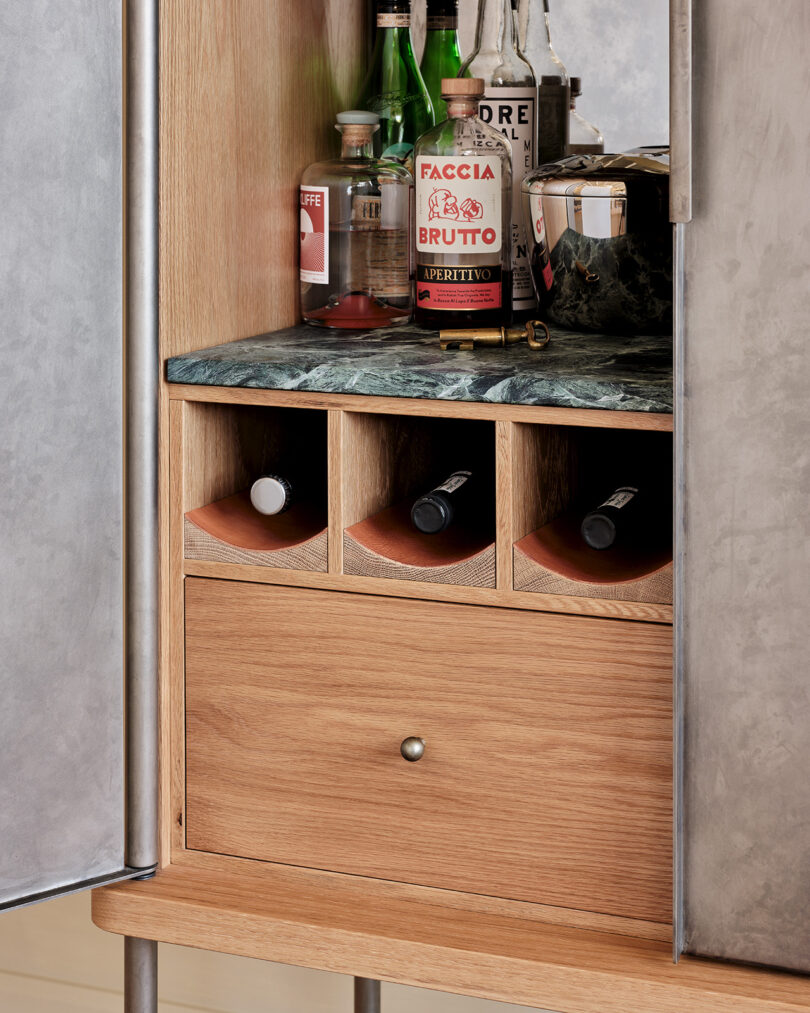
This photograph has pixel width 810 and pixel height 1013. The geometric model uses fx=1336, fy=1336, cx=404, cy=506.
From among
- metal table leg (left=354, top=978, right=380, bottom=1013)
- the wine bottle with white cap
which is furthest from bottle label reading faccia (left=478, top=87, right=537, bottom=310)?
metal table leg (left=354, top=978, right=380, bottom=1013)

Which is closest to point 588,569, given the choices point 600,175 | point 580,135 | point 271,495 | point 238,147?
point 271,495

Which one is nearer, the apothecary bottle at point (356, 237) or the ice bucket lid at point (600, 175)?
the ice bucket lid at point (600, 175)

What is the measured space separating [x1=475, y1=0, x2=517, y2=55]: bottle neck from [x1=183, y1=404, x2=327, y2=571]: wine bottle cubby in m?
0.45

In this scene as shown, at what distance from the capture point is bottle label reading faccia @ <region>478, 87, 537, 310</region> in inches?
55.6

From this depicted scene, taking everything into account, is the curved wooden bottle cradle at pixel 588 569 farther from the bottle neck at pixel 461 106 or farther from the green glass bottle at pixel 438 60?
the green glass bottle at pixel 438 60

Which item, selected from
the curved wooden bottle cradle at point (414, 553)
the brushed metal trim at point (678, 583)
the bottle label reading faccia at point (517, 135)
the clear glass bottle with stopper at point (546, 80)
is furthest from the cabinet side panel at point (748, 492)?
the clear glass bottle with stopper at point (546, 80)

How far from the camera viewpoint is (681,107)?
946mm

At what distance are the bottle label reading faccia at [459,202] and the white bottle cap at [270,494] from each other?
28 centimetres

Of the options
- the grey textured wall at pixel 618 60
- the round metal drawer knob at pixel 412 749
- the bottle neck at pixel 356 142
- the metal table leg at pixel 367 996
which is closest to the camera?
the round metal drawer knob at pixel 412 749

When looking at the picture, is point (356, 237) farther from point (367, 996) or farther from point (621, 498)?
point (367, 996)

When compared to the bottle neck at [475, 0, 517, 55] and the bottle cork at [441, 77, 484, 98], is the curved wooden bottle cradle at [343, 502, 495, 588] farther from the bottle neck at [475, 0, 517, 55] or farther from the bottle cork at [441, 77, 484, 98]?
the bottle neck at [475, 0, 517, 55]

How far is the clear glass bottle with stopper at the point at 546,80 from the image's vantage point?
4.89ft

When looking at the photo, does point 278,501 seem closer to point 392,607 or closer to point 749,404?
point 392,607

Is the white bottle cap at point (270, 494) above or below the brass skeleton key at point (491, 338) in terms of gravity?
below
